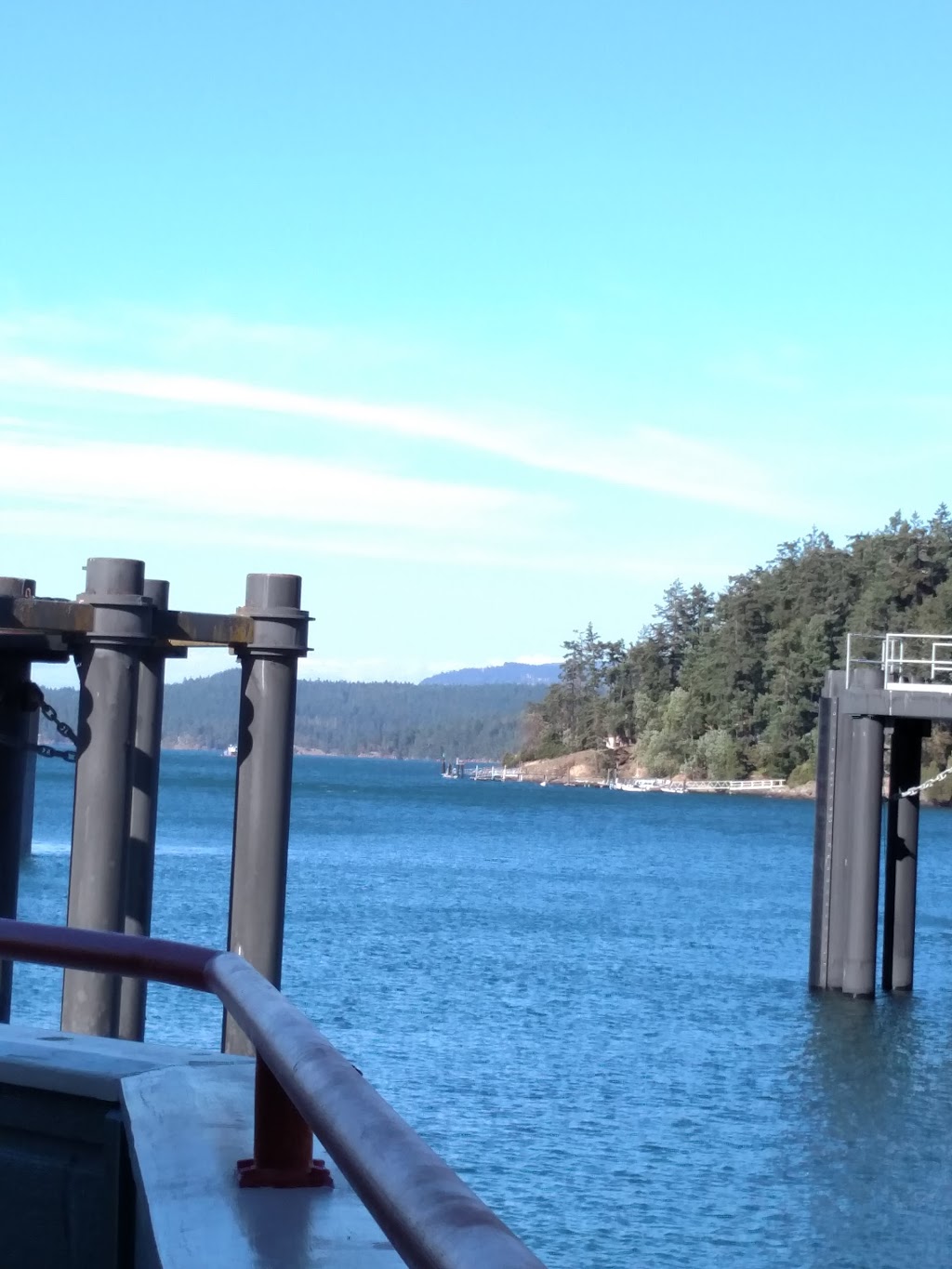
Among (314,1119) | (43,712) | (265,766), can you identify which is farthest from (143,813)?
(314,1119)

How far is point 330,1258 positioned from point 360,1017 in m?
20.8

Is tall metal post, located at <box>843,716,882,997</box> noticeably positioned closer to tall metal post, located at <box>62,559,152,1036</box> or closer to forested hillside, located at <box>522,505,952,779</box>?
tall metal post, located at <box>62,559,152,1036</box>

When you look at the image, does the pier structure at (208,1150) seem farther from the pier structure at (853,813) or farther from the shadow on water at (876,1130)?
the pier structure at (853,813)

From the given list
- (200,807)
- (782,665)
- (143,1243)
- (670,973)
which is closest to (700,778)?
(782,665)

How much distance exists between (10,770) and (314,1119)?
26.1ft

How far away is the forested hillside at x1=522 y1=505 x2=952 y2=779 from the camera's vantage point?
101 meters

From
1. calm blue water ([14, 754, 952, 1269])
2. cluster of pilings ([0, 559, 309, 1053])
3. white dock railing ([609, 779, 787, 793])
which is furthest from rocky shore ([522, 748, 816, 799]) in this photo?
cluster of pilings ([0, 559, 309, 1053])

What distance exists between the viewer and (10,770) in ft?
31.8

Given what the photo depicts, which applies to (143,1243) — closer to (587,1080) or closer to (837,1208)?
(837,1208)

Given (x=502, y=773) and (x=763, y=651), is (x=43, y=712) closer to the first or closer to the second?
(x=763, y=651)

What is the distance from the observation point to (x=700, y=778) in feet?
407

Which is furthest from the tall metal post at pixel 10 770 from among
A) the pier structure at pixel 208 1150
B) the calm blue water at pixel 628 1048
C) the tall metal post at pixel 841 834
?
the tall metal post at pixel 841 834

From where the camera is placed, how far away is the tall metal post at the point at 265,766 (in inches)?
365

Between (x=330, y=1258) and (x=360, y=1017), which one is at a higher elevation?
(x=330, y=1258)
